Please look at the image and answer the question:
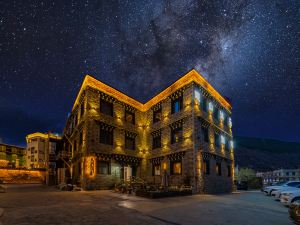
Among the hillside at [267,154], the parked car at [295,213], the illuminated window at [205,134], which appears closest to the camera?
the parked car at [295,213]

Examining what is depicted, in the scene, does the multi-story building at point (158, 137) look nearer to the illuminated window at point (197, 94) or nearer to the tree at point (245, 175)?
the illuminated window at point (197, 94)

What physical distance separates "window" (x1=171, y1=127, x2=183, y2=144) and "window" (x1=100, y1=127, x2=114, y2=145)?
6889 mm

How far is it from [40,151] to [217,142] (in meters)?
41.1

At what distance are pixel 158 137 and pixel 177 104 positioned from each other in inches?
194

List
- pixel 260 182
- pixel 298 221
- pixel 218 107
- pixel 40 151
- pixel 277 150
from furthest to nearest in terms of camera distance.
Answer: pixel 277 150 < pixel 40 151 < pixel 260 182 < pixel 218 107 < pixel 298 221

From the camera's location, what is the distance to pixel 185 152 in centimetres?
2002

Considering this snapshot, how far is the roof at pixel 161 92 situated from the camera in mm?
21266

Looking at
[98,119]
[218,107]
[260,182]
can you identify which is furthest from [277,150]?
[98,119]

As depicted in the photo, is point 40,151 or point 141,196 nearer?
point 141,196

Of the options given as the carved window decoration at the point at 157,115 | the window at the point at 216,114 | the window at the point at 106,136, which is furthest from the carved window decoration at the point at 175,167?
the window at the point at 216,114

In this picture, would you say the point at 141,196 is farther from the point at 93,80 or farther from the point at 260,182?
the point at 260,182

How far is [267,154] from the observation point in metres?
161

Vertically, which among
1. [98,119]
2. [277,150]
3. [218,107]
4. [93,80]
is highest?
[93,80]

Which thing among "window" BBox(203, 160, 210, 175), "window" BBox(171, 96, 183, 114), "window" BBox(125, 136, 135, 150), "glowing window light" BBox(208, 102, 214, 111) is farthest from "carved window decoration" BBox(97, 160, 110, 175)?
"glowing window light" BBox(208, 102, 214, 111)
